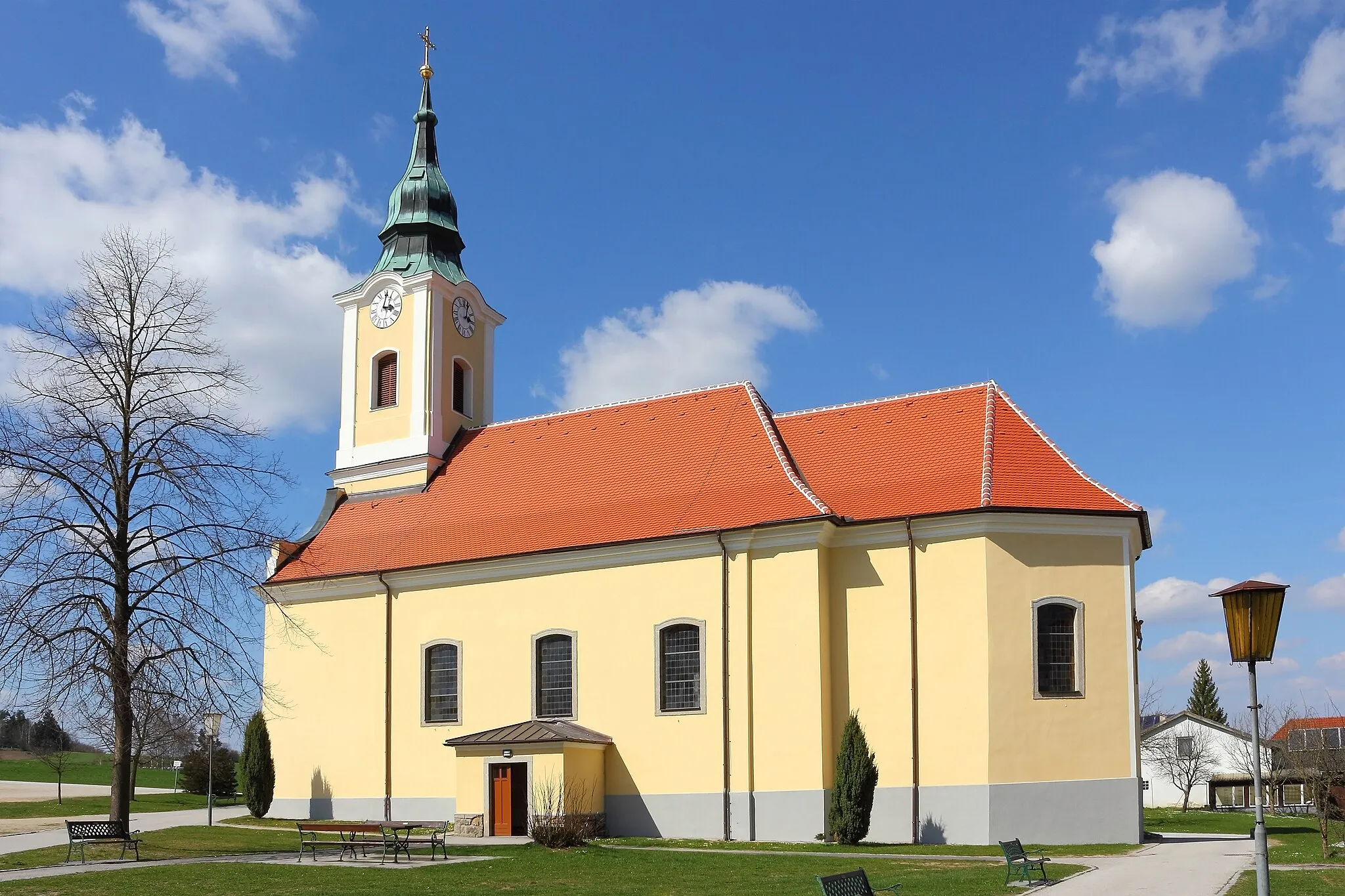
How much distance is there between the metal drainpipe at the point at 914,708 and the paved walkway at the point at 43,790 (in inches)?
999

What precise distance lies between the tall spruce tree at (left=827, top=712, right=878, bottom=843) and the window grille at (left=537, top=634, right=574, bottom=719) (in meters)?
7.24

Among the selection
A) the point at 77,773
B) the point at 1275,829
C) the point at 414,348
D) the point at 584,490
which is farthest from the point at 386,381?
the point at 77,773

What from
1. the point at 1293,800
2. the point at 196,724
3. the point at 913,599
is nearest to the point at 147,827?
the point at 196,724

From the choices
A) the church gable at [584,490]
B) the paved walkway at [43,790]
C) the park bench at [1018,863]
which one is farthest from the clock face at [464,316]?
the park bench at [1018,863]

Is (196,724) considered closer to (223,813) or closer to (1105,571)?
(223,813)

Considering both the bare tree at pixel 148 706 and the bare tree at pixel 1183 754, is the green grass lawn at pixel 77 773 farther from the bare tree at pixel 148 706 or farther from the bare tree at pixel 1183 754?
the bare tree at pixel 1183 754

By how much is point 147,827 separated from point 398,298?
1632 centimetres

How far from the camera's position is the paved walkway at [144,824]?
23.6 metres

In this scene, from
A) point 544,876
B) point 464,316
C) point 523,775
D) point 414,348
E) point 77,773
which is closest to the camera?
point 544,876

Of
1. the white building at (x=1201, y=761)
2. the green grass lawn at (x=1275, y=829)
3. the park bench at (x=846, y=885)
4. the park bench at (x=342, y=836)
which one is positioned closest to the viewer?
the park bench at (x=846, y=885)

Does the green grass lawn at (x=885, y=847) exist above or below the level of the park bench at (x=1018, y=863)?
below

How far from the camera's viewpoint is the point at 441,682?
31234 mm

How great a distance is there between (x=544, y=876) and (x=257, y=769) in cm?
1687

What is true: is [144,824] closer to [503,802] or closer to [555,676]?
[503,802]
